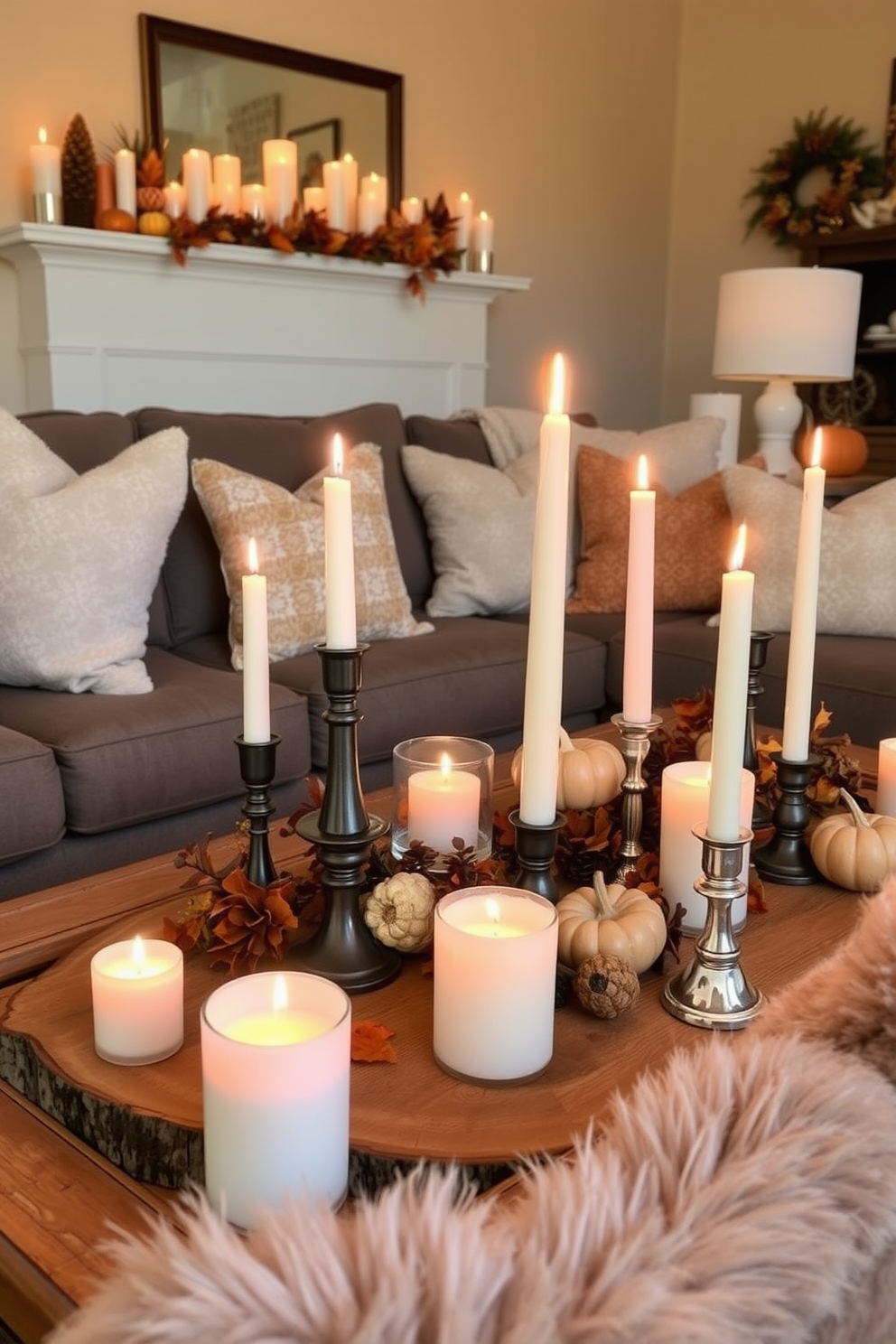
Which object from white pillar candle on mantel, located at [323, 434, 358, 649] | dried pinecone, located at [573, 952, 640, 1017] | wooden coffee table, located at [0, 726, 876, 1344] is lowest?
wooden coffee table, located at [0, 726, 876, 1344]

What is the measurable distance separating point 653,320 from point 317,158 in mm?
1859

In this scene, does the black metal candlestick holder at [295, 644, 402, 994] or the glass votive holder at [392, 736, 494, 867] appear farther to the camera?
the glass votive holder at [392, 736, 494, 867]

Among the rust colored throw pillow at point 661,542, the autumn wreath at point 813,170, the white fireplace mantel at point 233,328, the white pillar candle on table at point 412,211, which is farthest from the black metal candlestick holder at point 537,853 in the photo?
the autumn wreath at point 813,170

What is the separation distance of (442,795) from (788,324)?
9.63 ft

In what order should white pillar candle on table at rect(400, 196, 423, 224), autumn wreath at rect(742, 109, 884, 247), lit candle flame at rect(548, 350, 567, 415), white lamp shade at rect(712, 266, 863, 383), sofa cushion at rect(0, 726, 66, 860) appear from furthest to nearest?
autumn wreath at rect(742, 109, 884, 247)
white pillar candle on table at rect(400, 196, 423, 224)
white lamp shade at rect(712, 266, 863, 383)
sofa cushion at rect(0, 726, 66, 860)
lit candle flame at rect(548, 350, 567, 415)

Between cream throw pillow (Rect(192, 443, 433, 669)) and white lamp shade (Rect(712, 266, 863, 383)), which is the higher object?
white lamp shade (Rect(712, 266, 863, 383))

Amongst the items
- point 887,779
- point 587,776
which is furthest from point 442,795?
point 887,779

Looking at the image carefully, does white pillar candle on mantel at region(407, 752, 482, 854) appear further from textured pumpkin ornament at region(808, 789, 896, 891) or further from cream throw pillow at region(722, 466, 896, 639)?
cream throw pillow at region(722, 466, 896, 639)

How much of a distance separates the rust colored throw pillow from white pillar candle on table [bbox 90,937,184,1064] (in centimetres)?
212

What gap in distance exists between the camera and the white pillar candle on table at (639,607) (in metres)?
1.04

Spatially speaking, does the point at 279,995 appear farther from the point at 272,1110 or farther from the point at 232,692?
the point at 232,692

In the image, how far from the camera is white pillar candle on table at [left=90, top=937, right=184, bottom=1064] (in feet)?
2.68

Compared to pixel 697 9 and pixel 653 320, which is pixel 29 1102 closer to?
pixel 653 320

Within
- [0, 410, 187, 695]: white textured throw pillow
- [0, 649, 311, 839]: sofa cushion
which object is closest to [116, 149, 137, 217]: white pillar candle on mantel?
[0, 410, 187, 695]: white textured throw pillow
